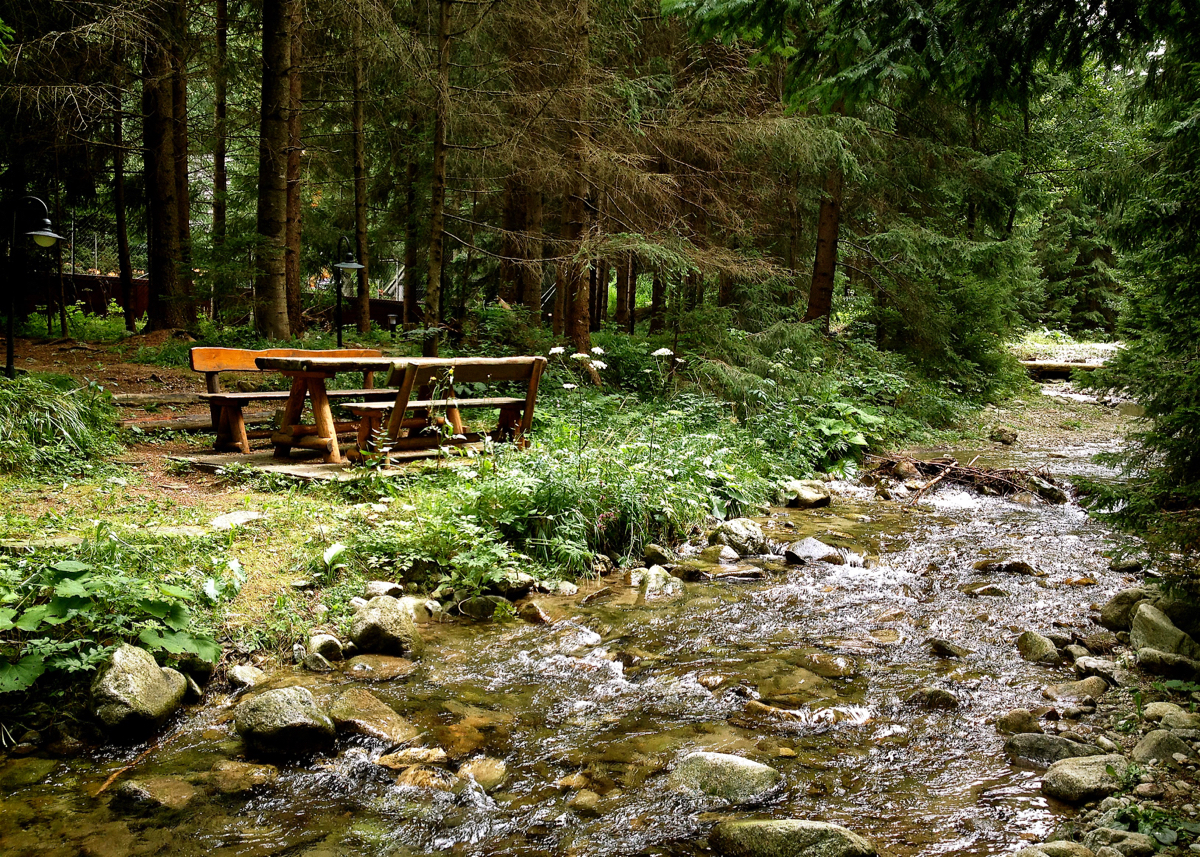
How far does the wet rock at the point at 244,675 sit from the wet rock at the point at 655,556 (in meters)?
3.47

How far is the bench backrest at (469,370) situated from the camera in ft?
25.4

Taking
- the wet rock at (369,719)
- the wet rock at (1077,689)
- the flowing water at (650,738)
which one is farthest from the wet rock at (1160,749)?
the wet rock at (369,719)

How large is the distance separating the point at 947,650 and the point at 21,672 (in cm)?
507

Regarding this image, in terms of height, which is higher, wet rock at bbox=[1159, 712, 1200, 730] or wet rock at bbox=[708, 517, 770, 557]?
wet rock at bbox=[1159, 712, 1200, 730]

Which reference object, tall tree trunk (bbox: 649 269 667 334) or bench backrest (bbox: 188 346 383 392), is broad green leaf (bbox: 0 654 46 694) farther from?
tall tree trunk (bbox: 649 269 667 334)

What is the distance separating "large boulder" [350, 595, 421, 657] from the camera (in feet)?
15.8

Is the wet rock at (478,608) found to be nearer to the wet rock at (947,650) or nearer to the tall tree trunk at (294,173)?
the wet rock at (947,650)

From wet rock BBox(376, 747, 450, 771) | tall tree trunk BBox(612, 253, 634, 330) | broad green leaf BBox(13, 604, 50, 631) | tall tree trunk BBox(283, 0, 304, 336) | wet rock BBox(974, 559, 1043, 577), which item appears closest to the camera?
wet rock BBox(376, 747, 450, 771)

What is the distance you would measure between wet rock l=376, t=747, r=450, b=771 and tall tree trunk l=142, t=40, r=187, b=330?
526 inches

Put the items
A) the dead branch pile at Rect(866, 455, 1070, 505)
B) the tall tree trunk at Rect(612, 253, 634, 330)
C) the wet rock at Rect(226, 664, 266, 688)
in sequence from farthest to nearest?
1. the tall tree trunk at Rect(612, 253, 634, 330)
2. the dead branch pile at Rect(866, 455, 1070, 505)
3. the wet rock at Rect(226, 664, 266, 688)

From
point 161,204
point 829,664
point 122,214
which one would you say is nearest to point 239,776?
point 829,664

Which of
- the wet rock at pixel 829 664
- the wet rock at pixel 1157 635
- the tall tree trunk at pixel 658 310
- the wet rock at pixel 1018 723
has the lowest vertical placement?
the wet rock at pixel 829 664

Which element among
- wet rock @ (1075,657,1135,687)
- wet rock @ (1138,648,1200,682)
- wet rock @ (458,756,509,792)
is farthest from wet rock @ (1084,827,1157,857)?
wet rock @ (458,756,509,792)

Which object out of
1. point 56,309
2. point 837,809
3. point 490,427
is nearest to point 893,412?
point 490,427
